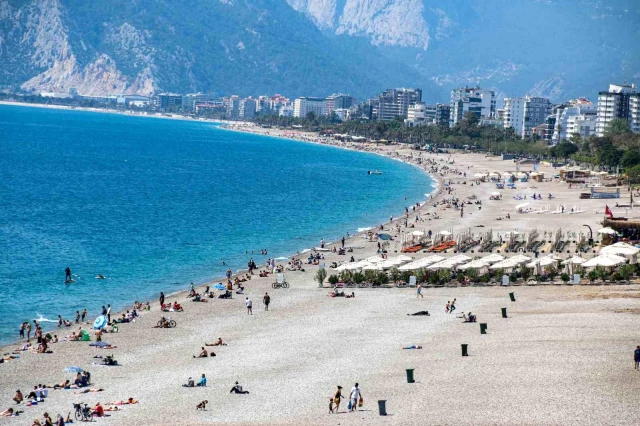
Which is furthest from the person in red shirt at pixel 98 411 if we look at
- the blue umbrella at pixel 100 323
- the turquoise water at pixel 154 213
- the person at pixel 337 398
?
the turquoise water at pixel 154 213

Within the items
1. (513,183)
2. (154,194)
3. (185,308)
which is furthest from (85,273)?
(513,183)

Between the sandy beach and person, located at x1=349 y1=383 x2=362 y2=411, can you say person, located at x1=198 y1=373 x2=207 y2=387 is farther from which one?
person, located at x1=349 y1=383 x2=362 y2=411

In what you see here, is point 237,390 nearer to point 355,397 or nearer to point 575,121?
point 355,397

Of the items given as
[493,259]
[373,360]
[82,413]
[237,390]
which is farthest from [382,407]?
[493,259]

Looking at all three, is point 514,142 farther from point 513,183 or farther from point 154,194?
point 154,194

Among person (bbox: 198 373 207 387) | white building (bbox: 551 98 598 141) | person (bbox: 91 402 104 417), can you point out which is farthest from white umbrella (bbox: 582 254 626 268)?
white building (bbox: 551 98 598 141)

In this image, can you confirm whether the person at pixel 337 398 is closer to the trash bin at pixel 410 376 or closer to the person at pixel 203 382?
the trash bin at pixel 410 376
